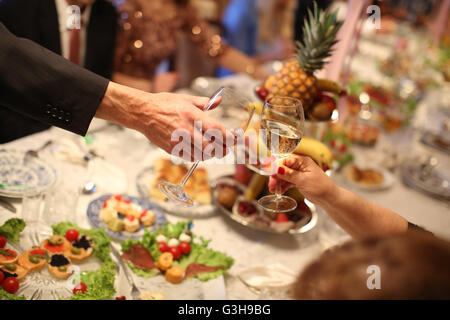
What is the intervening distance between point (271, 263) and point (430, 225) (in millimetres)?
939

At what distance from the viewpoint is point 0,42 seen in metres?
1.19

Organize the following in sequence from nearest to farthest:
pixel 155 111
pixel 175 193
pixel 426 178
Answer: pixel 155 111, pixel 175 193, pixel 426 178

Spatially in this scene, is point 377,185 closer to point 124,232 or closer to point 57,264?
point 124,232

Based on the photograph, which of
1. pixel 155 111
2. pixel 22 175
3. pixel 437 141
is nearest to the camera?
pixel 155 111

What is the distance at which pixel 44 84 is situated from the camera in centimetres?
122

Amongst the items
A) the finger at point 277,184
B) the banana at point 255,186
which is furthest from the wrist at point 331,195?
the banana at point 255,186

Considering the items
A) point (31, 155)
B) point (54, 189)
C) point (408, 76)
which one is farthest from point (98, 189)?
point (408, 76)

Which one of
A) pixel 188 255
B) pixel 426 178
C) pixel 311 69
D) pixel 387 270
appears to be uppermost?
pixel 311 69

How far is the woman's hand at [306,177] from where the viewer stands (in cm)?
124

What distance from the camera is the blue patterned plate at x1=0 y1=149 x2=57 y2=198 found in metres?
1.52

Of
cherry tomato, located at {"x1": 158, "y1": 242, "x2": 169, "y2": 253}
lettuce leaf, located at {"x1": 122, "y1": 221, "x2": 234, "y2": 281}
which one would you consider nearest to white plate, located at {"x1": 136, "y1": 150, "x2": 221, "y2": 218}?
lettuce leaf, located at {"x1": 122, "y1": 221, "x2": 234, "y2": 281}

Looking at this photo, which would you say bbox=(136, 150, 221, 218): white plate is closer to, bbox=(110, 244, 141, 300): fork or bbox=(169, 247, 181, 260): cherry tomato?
bbox=(169, 247, 181, 260): cherry tomato

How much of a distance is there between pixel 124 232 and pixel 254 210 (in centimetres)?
54

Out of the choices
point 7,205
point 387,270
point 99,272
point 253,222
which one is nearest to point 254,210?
point 253,222
